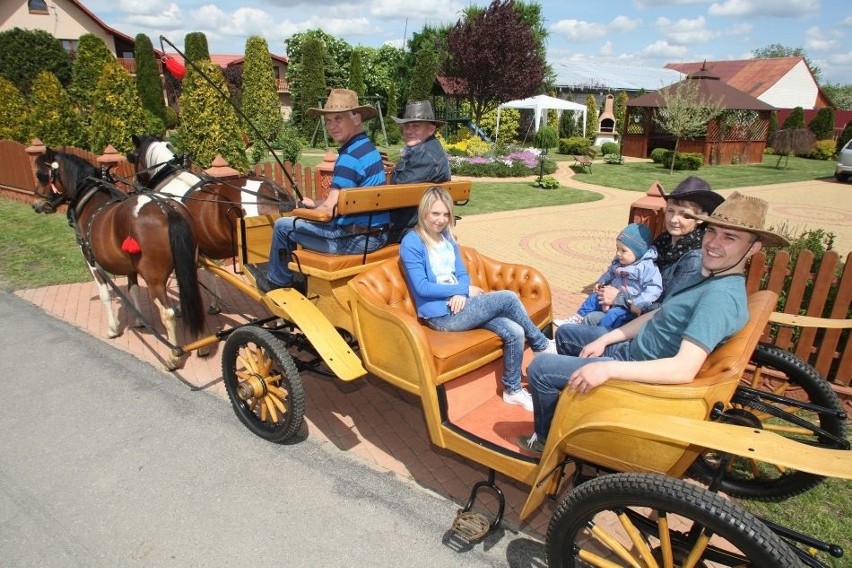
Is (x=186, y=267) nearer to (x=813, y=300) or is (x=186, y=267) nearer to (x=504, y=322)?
(x=504, y=322)

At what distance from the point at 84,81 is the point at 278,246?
19.1 m

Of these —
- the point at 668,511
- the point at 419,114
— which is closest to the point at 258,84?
the point at 419,114

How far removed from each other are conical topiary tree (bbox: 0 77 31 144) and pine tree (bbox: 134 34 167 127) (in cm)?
1493

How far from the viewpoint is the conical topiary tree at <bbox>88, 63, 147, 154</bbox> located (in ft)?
41.1

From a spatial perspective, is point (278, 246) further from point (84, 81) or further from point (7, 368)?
point (84, 81)

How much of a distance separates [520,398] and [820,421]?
5.98ft

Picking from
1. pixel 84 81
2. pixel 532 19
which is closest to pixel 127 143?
pixel 84 81

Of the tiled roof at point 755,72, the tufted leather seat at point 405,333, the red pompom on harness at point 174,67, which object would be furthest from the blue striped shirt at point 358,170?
the tiled roof at point 755,72

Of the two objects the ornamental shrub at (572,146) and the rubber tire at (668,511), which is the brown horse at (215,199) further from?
the ornamental shrub at (572,146)

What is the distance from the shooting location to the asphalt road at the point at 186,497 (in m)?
2.73

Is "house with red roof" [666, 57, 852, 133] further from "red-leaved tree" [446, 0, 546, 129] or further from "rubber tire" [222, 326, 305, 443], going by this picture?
"rubber tire" [222, 326, 305, 443]

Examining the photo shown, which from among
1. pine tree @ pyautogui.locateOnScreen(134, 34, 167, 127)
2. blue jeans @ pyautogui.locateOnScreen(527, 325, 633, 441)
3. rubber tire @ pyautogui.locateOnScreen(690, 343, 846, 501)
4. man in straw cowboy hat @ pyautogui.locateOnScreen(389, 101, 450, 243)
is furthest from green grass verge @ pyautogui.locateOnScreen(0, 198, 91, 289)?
pine tree @ pyautogui.locateOnScreen(134, 34, 167, 127)

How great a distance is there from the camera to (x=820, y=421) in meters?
3.09

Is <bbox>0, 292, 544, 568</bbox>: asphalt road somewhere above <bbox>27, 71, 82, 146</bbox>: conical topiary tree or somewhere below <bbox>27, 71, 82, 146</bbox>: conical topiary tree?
below
